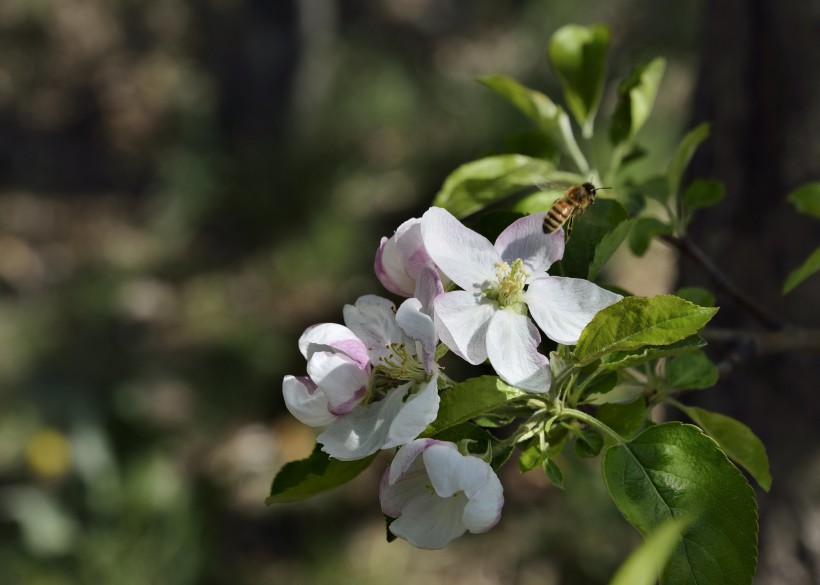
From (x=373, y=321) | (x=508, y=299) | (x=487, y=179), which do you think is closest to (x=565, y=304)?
(x=508, y=299)


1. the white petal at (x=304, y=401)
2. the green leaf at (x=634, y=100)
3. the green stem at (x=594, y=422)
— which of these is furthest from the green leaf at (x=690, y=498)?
the green leaf at (x=634, y=100)

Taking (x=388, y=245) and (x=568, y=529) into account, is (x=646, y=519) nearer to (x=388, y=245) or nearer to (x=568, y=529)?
(x=388, y=245)

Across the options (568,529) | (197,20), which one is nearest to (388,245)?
(568,529)

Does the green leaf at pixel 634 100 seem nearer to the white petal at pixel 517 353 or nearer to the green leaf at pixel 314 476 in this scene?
the white petal at pixel 517 353

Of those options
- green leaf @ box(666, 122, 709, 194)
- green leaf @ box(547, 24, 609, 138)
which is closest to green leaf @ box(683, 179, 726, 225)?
green leaf @ box(666, 122, 709, 194)

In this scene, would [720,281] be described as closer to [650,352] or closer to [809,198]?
[809,198]

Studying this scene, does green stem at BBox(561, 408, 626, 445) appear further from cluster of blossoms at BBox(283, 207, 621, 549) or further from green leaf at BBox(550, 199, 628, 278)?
green leaf at BBox(550, 199, 628, 278)
